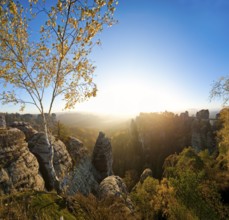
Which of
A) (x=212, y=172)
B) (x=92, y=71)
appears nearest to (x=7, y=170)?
(x=92, y=71)

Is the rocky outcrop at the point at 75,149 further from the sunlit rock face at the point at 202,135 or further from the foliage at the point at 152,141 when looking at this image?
the foliage at the point at 152,141

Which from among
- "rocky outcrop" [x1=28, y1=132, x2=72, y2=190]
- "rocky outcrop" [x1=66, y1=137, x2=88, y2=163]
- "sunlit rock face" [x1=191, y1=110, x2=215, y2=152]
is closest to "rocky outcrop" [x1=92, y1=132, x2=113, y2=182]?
"rocky outcrop" [x1=66, y1=137, x2=88, y2=163]

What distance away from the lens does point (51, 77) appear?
628 inches

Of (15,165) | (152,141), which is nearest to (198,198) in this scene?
(15,165)

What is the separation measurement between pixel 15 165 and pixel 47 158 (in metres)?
6.53

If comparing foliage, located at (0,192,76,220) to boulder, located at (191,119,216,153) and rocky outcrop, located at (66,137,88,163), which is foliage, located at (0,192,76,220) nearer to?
rocky outcrop, located at (66,137,88,163)

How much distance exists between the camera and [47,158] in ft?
82.9

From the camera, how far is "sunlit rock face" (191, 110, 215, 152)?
87.6m

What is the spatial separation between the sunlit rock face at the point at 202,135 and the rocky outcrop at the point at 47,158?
6954 cm

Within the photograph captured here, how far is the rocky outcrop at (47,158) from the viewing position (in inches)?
959

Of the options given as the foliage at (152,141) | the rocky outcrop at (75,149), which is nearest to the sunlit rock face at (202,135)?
the foliage at (152,141)

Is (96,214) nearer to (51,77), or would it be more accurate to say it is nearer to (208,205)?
(51,77)

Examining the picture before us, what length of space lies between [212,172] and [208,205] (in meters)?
13.6

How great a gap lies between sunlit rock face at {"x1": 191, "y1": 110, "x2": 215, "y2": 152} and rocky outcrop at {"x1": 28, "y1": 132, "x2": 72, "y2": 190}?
69.5m
